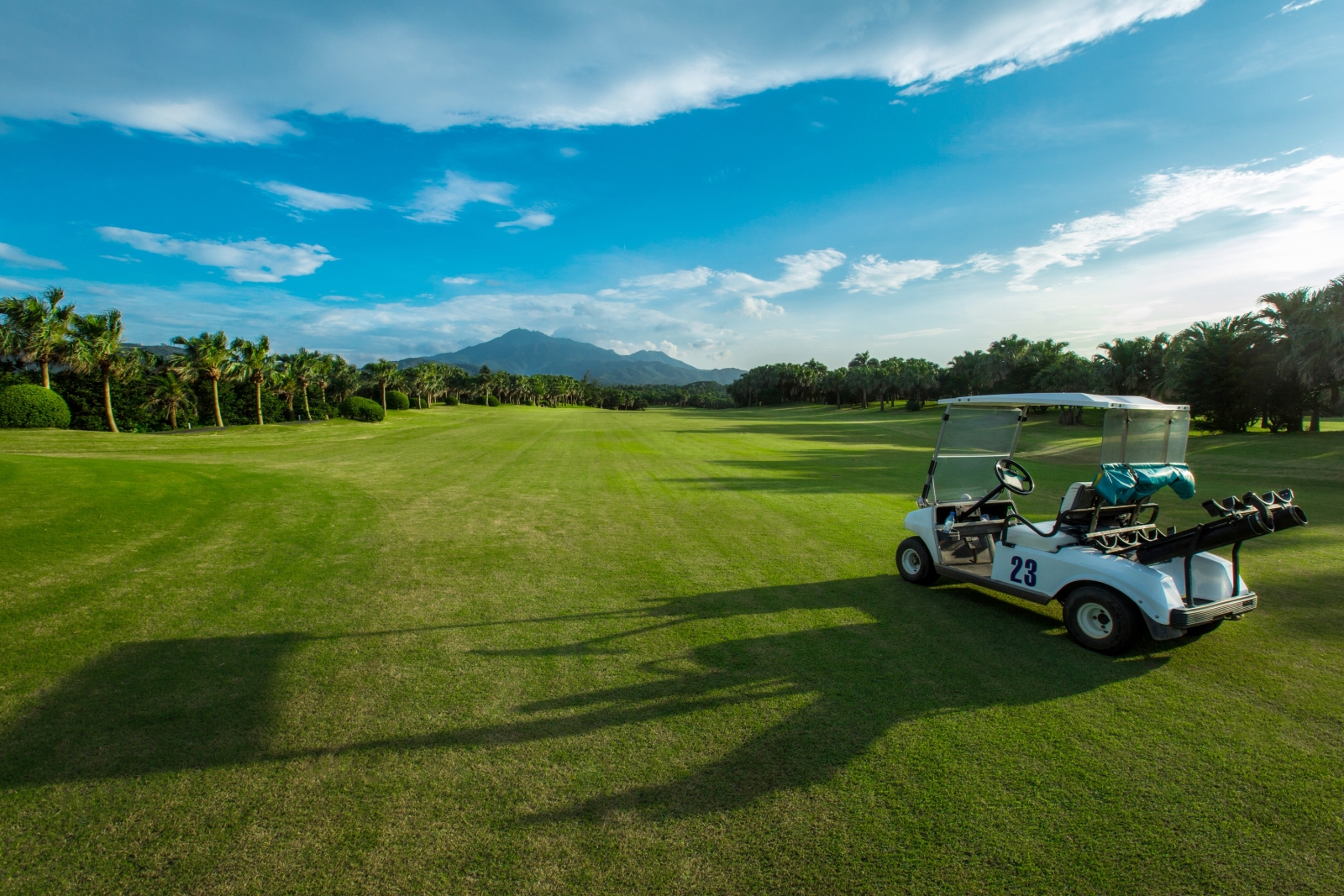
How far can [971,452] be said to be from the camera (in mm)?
8367

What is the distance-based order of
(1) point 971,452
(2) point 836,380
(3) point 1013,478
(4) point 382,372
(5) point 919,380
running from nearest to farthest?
1. (3) point 1013,478
2. (1) point 971,452
3. (4) point 382,372
4. (5) point 919,380
5. (2) point 836,380

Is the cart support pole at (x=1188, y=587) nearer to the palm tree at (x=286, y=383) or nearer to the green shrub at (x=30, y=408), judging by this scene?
the green shrub at (x=30, y=408)

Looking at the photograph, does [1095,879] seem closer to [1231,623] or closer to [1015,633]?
[1015,633]

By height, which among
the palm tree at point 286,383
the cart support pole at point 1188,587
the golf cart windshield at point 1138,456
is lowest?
the cart support pole at point 1188,587

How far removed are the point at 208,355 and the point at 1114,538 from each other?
189 ft

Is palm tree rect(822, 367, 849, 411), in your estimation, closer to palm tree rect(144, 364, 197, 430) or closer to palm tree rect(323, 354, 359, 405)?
palm tree rect(323, 354, 359, 405)

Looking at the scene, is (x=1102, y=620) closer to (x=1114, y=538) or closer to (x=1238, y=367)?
(x=1114, y=538)

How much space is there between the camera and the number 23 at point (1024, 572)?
22.2ft

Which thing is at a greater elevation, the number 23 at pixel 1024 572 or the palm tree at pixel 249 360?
the palm tree at pixel 249 360

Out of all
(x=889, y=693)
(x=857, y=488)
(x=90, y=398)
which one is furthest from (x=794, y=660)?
(x=90, y=398)

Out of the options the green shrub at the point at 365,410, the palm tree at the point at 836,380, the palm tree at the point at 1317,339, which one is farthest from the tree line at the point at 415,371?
the palm tree at the point at 836,380

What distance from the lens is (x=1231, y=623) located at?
6945 mm

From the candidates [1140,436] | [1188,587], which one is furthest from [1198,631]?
[1140,436]

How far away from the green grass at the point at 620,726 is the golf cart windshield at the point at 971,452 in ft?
4.98
